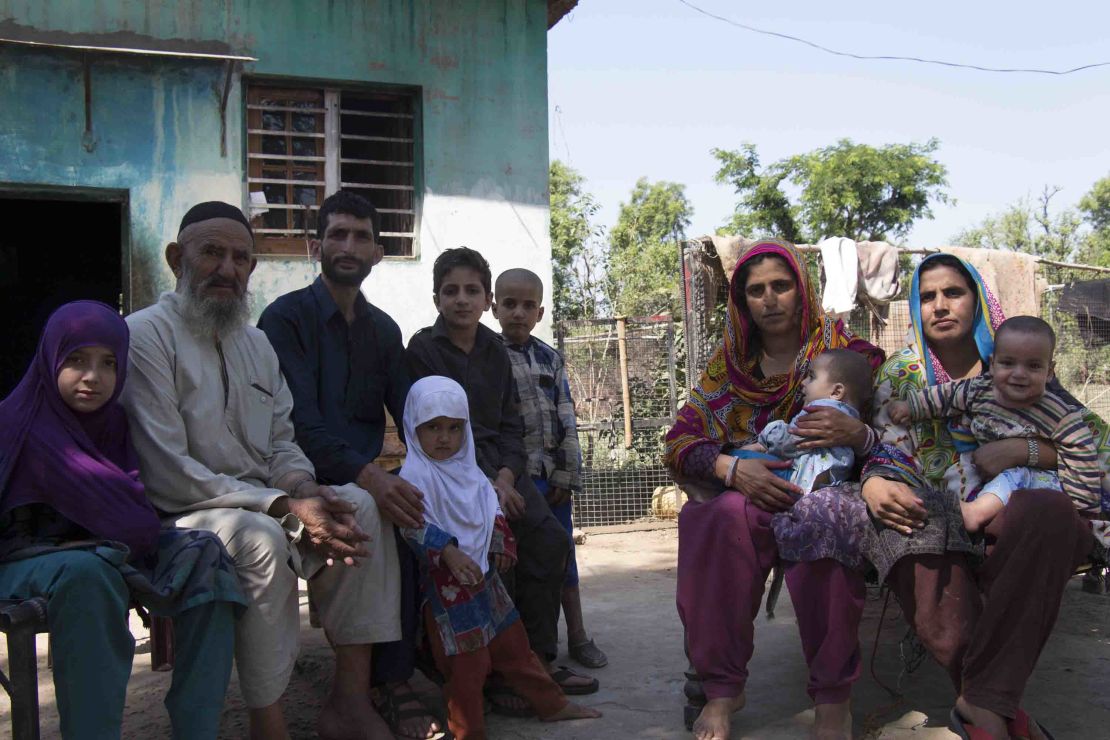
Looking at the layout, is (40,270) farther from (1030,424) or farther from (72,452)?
(1030,424)

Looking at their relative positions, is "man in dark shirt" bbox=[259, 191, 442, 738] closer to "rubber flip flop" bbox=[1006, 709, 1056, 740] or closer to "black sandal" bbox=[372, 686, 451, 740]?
"black sandal" bbox=[372, 686, 451, 740]

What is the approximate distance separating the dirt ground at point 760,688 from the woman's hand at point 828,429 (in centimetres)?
95

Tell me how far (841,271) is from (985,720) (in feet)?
18.3

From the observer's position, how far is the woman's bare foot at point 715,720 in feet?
10.7

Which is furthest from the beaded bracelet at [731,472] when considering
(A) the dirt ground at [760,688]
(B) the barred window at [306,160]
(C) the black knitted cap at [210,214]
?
(B) the barred window at [306,160]

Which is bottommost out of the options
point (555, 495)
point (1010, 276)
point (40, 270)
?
point (555, 495)

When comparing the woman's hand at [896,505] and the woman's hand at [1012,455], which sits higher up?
the woman's hand at [1012,455]

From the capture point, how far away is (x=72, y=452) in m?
2.79

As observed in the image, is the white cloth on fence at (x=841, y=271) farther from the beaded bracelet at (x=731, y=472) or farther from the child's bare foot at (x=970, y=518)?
the child's bare foot at (x=970, y=518)

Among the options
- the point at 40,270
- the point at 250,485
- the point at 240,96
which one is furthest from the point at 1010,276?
the point at 40,270

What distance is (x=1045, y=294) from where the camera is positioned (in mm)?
9789

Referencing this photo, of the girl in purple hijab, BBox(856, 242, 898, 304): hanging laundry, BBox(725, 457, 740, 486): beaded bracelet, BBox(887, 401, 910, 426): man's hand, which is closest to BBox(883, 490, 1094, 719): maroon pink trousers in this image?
BBox(887, 401, 910, 426): man's hand

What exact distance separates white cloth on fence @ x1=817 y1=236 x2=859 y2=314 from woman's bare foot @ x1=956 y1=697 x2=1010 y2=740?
546 cm

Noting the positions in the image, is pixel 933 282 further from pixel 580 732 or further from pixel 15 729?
pixel 15 729
